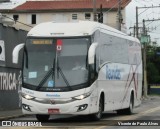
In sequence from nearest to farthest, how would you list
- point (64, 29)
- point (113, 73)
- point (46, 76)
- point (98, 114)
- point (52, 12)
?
point (46, 76)
point (64, 29)
point (98, 114)
point (113, 73)
point (52, 12)

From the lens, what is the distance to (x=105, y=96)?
20.2 m

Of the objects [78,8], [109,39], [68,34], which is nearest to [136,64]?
[109,39]

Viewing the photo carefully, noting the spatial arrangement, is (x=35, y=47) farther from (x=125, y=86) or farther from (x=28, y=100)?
(x=125, y=86)

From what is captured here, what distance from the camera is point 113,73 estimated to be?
848 inches

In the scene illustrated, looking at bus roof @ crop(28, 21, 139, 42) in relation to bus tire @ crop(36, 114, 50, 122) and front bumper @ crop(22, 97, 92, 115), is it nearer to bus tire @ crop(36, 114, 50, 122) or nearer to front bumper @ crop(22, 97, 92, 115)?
front bumper @ crop(22, 97, 92, 115)

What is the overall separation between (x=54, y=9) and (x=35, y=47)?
78071mm

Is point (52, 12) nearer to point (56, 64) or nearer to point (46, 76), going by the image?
point (56, 64)

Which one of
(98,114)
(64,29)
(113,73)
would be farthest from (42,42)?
(113,73)

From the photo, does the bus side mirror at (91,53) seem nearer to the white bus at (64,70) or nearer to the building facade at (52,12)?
the white bus at (64,70)

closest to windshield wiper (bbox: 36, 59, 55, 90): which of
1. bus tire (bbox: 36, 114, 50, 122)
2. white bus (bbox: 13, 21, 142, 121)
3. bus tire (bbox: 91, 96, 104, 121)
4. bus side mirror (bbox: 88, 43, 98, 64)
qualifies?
→ white bus (bbox: 13, 21, 142, 121)

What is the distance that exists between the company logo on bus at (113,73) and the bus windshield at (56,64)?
280 cm

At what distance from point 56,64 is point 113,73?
4310 mm

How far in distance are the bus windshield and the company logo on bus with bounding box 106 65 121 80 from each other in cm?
280

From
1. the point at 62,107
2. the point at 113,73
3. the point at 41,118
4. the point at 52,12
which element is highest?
the point at 52,12
